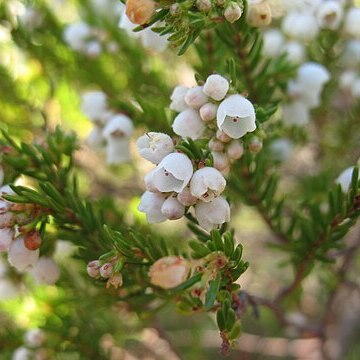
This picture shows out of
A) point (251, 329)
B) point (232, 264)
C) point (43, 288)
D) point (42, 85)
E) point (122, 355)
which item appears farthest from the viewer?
point (251, 329)

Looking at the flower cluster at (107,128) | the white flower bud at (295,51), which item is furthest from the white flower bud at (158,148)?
the white flower bud at (295,51)

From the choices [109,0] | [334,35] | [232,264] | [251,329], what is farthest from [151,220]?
[251,329]

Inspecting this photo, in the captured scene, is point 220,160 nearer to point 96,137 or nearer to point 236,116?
point 236,116

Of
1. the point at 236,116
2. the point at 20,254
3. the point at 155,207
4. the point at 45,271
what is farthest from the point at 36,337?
the point at 236,116

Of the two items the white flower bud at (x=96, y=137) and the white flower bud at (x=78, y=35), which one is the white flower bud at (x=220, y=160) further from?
the white flower bud at (x=78, y=35)

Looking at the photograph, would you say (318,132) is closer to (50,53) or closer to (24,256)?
(50,53)

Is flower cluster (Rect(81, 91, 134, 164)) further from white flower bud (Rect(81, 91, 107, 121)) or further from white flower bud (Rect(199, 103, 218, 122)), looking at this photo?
white flower bud (Rect(199, 103, 218, 122))
